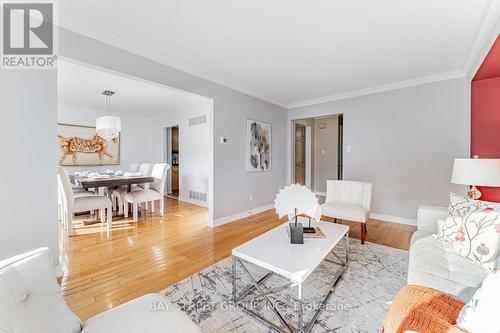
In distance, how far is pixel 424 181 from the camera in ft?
11.1

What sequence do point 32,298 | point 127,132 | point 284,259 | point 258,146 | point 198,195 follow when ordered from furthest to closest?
1. point 127,132
2. point 198,195
3. point 258,146
4. point 284,259
5. point 32,298

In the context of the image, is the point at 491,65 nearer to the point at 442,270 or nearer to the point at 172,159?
the point at 442,270

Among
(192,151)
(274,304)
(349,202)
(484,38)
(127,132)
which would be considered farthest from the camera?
(127,132)

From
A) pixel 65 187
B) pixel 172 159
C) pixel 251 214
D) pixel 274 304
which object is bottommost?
pixel 274 304

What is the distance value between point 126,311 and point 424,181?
4097mm

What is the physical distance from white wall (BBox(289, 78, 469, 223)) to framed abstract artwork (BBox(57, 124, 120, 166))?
551 centimetres

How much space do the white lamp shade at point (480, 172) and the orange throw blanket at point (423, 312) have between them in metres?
1.60

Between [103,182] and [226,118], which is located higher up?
[226,118]

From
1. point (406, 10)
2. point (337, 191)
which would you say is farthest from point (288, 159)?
point (406, 10)

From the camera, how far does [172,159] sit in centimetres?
631

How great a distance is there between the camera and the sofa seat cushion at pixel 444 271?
1205 millimetres

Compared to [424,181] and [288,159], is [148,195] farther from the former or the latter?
[424,181]

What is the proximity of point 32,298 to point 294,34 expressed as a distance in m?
2.64

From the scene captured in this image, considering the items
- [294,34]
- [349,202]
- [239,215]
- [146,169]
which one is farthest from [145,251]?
[294,34]
